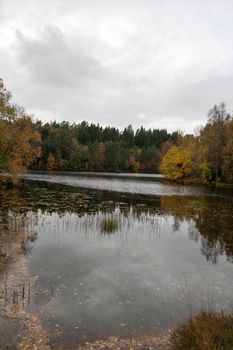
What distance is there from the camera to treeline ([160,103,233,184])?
68.4m

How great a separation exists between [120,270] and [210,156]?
6204 cm

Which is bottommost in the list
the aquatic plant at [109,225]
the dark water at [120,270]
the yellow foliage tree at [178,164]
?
the dark water at [120,270]

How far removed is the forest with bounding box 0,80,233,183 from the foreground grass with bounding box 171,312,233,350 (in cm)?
3560

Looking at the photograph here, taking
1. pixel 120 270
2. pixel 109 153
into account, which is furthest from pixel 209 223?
pixel 109 153

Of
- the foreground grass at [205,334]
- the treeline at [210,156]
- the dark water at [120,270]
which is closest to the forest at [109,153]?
the treeline at [210,156]

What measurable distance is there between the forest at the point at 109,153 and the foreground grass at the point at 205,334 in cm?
3560

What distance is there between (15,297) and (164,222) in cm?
1667

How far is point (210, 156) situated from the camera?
71875 millimetres

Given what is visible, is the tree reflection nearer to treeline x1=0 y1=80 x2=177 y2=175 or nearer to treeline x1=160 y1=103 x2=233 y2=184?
treeline x1=0 y1=80 x2=177 y2=175

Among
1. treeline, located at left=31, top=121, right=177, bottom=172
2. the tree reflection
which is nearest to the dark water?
the tree reflection

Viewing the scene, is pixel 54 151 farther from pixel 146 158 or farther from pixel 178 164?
pixel 178 164

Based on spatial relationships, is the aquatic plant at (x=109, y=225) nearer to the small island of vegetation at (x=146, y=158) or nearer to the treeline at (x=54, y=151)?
the small island of vegetation at (x=146, y=158)

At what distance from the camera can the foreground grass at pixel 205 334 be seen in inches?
277

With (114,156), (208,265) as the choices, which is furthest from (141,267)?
(114,156)
